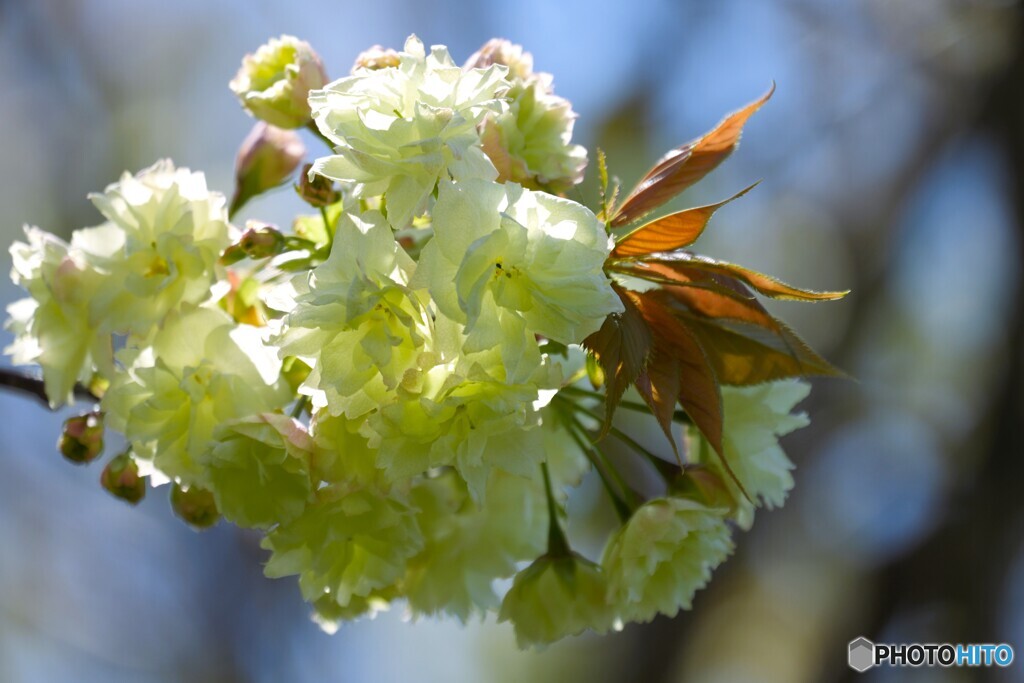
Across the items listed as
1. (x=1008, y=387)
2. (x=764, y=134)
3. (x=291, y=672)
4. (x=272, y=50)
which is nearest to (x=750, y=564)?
(x=1008, y=387)

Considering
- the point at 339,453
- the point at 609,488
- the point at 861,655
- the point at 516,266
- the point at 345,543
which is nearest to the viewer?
the point at 516,266

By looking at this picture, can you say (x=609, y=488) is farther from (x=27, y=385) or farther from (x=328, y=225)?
(x=27, y=385)

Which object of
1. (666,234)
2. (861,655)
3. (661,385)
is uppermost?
(666,234)

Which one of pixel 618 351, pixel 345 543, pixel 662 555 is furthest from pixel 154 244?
pixel 662 555

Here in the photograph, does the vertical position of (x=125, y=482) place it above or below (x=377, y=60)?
below

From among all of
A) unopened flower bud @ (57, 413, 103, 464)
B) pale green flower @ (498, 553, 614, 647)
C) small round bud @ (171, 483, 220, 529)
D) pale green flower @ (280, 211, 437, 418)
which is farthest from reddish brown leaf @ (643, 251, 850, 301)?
unopened flower bud @ (57, 413, 103, 464)

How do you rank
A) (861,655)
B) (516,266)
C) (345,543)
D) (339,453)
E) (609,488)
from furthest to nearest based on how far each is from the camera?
(861,655)
(609,488)
(345,543)
(339,453)
(516,266)

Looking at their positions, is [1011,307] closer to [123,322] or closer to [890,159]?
[890,159]
